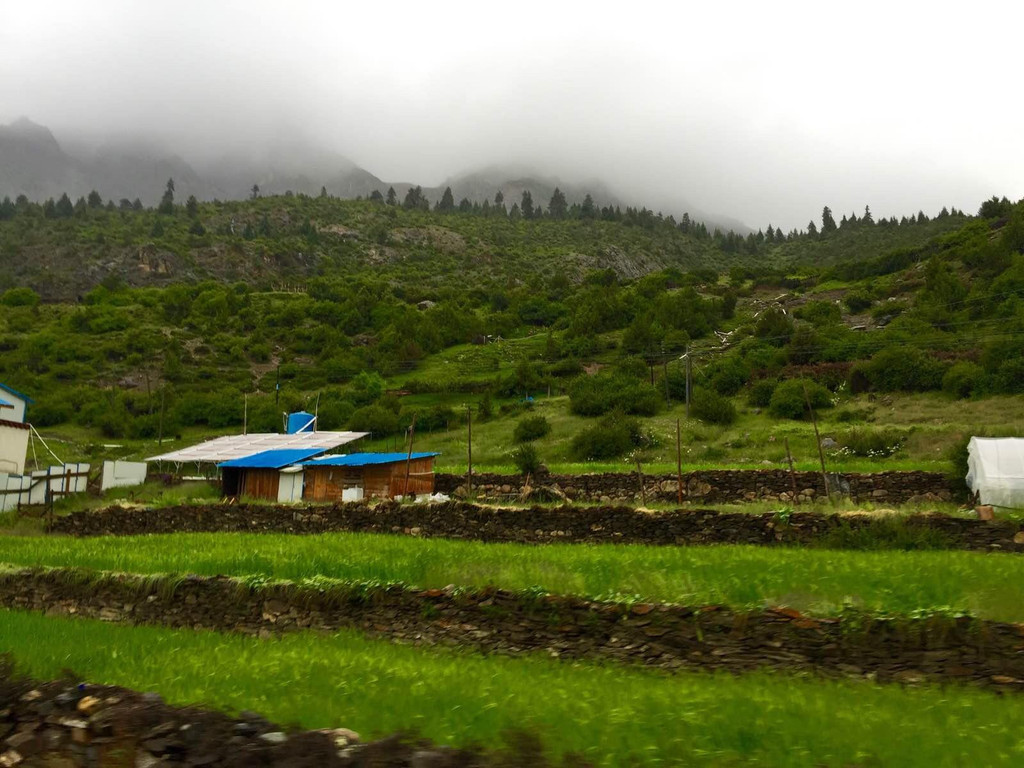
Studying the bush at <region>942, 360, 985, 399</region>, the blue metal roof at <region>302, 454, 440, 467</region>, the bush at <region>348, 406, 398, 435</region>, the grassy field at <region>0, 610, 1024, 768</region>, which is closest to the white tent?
the grassy field at <region>0, 610, 1024, 768</region>

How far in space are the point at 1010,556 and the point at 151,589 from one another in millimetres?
16980

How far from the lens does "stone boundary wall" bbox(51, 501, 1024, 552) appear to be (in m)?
15.7

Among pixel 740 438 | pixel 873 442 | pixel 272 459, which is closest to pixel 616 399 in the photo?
pixel 740 438

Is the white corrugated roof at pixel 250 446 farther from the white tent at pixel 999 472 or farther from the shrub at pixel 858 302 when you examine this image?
the shrub at pixel 858 302

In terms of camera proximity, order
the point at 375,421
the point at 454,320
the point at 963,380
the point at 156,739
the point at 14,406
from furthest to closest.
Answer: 1. the point at 454,320
2. the point at 375,421
3. the point at 14,406
4. the point at 963,380
5. the point at 156,739

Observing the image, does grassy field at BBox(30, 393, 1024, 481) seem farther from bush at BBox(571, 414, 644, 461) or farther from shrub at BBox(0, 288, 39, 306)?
shrub at BBox(0, 288, 39, 306)

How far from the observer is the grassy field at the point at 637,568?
34.0ft

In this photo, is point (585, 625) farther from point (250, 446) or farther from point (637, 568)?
point (250, 446)

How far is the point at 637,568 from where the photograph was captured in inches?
525

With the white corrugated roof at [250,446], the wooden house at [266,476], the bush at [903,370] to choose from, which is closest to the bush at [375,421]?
the white corrugated roof at [250,446]

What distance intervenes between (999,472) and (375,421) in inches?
1914

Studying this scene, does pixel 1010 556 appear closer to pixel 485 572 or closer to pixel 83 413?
pixel 485 572

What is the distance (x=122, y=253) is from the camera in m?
152

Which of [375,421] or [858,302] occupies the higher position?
[858,302]
